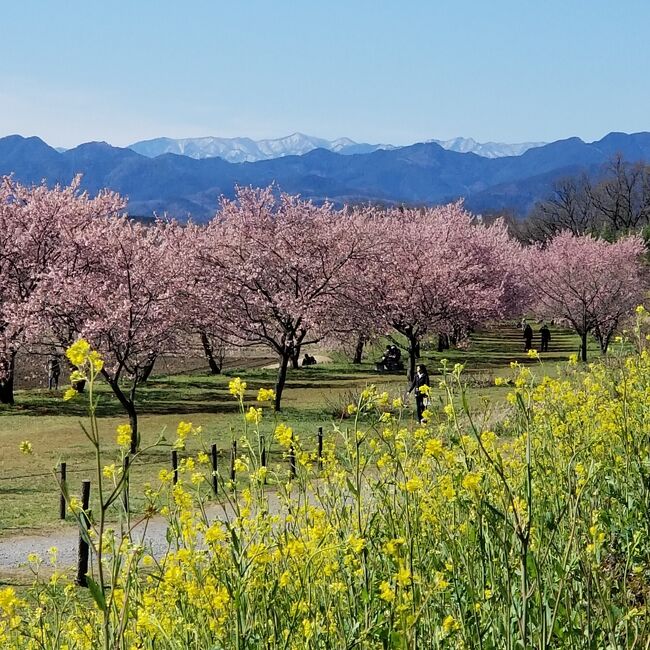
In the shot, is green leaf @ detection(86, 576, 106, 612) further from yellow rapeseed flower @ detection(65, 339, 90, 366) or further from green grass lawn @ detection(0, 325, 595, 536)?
green grass lawn @ detection(0, 325, 595, 536)

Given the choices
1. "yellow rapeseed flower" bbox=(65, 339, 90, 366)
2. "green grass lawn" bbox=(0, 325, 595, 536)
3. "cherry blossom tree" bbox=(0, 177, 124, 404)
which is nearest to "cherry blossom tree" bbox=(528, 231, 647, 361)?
"green grass lawn" bbox=(0, 325, 595, 536)

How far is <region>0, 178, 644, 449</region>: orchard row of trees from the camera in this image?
959 inches

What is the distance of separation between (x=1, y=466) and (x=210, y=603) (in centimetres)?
1868

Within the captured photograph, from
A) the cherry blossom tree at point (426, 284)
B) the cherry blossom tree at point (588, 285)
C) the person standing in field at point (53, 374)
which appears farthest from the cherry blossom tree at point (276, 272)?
the cherry blossom tree at point (588, 285)

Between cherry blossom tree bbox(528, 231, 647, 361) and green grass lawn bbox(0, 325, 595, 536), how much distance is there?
2781 mm

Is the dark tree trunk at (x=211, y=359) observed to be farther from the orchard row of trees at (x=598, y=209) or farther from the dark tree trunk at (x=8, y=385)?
the orchard row of trees at (x=598, y=209)

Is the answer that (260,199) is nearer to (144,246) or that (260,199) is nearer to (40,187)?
(144,246)

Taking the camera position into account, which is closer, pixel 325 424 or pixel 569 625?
pixel 569 625

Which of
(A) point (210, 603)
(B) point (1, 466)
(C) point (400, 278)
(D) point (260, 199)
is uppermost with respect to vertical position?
(D) point (260, 199)

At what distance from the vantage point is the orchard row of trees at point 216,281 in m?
24.4

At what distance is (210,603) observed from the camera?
3.35 meters

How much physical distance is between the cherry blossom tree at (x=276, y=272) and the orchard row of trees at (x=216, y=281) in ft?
0.16

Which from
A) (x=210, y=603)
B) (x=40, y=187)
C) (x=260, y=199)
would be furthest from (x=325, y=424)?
(x=210, y=603)

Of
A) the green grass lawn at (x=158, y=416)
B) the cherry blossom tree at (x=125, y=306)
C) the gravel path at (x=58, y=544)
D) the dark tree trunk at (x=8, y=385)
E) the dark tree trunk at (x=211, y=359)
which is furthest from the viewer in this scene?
the dark tree trunk at (x=211, y=359)
